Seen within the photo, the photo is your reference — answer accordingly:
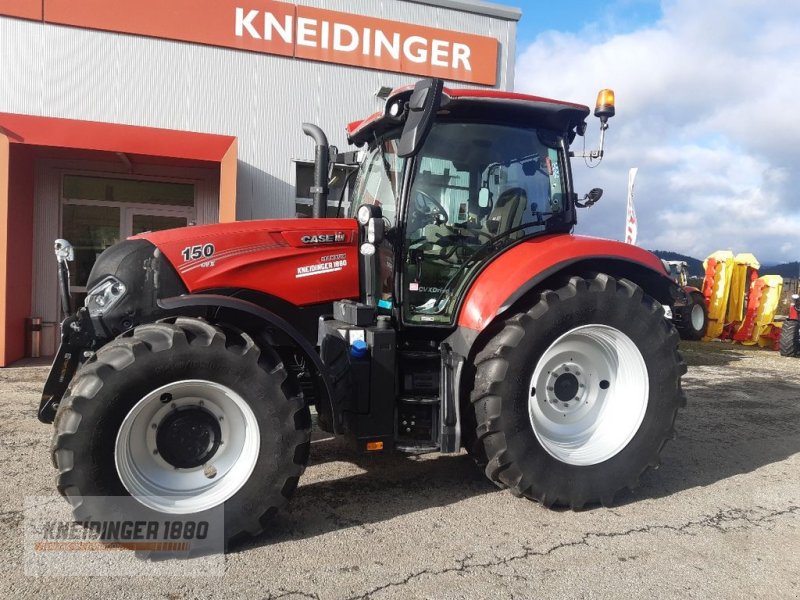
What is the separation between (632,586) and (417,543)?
1039 millimetres

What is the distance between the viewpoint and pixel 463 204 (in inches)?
142

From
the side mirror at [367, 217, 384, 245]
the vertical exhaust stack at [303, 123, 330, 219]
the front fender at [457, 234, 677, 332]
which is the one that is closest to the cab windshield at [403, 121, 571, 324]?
the front fender at [457, 234, 677, 332]

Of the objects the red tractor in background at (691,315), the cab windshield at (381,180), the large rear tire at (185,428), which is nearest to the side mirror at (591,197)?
the cab windshield at (381,180)

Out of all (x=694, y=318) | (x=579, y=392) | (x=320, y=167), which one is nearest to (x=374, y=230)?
(x=320, y=167)

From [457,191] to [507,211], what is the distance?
1.23ft

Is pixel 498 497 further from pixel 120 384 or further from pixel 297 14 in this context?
pixel 297 14

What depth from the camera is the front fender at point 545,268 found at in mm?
3277

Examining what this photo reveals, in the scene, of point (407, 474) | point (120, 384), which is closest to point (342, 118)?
point (407, 474)

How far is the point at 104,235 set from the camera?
9.16 metres

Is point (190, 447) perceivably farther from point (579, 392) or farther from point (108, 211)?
point (108, 211)

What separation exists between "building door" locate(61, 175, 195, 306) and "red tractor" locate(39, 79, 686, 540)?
6284 mm

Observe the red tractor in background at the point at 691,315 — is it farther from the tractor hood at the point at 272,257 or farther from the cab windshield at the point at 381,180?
the tractor hood at the point at 272,257

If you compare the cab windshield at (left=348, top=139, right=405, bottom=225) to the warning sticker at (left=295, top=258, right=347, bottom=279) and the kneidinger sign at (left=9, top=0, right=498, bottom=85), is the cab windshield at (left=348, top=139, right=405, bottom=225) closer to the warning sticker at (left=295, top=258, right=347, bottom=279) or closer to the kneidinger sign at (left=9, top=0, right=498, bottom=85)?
the warning sticker at (left=295, top=258, right=347, bottom=279)

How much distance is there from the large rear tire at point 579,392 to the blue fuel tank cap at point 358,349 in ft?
2.23
